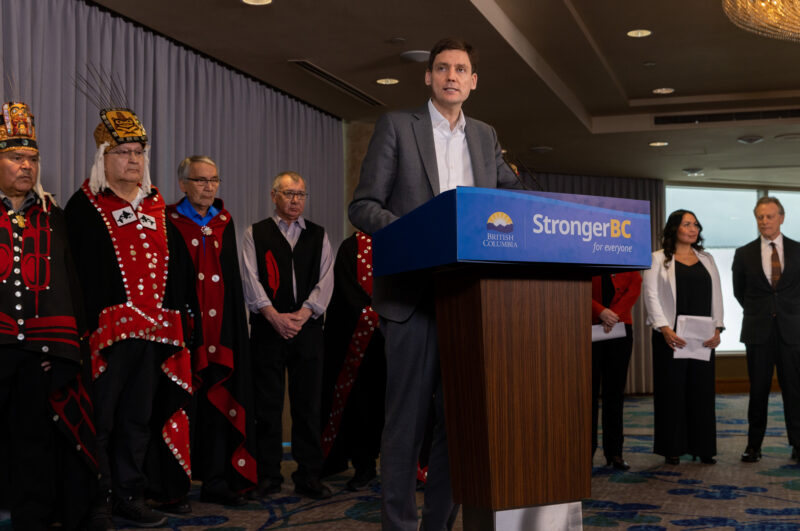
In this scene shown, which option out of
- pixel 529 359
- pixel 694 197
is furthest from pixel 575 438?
pixel 694 197

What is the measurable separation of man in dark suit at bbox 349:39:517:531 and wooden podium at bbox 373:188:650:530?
220mm

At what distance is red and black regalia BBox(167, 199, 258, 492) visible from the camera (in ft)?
12.1

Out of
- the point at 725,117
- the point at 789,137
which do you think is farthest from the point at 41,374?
the point at 789,137

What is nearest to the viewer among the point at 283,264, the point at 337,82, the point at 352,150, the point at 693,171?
the point at 283,264

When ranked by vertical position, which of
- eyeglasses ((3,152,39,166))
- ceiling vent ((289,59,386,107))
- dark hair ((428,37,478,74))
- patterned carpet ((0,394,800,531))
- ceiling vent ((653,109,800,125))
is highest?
ceiling vent ((653,109,800,125))

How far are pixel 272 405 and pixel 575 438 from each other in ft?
7.90

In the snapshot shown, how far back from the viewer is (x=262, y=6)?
15.1ft

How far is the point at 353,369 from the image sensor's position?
14.1 ft

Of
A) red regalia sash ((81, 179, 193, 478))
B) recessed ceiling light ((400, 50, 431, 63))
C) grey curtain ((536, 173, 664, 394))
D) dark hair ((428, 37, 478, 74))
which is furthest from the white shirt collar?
grey curtain ((536, 173, 664, 394))

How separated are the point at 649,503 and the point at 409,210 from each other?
7.43 feet

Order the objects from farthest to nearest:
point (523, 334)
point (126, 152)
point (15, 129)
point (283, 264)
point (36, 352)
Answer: point (283, 264)
point (126, 152)
point (15, 129)
point (36, 352)
point (523, 334)

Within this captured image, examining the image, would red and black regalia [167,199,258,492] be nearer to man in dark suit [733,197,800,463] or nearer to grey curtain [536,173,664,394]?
man in dark suit [733,197,800,463]

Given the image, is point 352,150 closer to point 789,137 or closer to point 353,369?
point 353,369

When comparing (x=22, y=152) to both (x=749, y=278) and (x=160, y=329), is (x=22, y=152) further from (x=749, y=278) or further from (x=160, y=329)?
(x=749, y=278)
